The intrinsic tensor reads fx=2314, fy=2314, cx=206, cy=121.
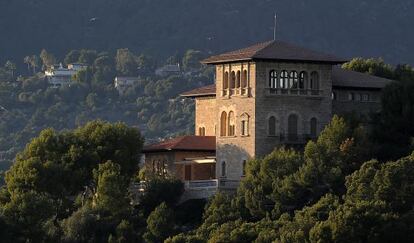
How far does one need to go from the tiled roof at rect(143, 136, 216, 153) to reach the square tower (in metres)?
2.75

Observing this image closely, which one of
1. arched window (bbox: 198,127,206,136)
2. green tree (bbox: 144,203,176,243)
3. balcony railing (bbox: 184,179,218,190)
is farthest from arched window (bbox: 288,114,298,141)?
arched window (bbox: 198,127,206,136)

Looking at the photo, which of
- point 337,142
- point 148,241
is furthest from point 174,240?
point 337,142

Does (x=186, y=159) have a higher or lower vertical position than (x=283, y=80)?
lower

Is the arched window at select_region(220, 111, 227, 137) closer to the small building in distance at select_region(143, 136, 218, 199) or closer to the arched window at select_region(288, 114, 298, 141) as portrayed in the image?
the small building in distance at select_region(143, 136, 218, 199)

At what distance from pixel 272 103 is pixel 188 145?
6.51 meters

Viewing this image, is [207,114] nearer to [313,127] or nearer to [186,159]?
[186,159]

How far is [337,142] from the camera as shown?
114 m

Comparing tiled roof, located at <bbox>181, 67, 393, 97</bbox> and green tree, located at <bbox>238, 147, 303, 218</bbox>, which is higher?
tiled roof, located at <bbox>181, 67, 393, 97</bbox>

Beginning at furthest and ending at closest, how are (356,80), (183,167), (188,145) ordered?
(188,145) → (183,167) → (356,80)

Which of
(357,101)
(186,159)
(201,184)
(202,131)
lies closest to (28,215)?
(201,184)

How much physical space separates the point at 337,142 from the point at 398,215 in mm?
9503

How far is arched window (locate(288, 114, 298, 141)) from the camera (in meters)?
119

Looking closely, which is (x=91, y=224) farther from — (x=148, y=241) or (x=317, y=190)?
(x=317, y=190)

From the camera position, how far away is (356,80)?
4815 inches
